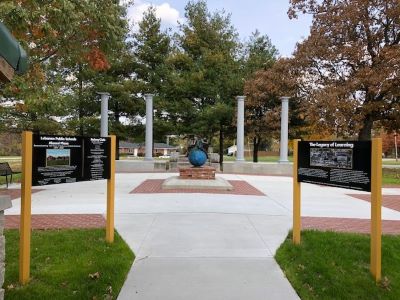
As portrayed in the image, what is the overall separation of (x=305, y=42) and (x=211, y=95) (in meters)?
7.36

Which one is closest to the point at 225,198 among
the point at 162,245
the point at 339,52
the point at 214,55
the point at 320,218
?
the point at 320,218

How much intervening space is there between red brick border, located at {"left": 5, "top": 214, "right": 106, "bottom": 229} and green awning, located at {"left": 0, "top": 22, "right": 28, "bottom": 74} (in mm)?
4335

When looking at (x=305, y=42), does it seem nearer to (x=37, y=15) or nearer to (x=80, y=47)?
(x=80, y=47)

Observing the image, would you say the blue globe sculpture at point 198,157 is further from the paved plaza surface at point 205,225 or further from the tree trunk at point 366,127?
the tree trunk at point 366,127

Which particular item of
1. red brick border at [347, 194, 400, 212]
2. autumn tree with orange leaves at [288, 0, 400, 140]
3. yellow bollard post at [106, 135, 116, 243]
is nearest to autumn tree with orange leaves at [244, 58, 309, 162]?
autumn tree with orange leaves at [288, 0, 400, 140]

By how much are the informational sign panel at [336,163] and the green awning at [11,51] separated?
12.7 feet

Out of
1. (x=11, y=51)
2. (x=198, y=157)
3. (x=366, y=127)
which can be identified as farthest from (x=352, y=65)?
(x=11, y=51)

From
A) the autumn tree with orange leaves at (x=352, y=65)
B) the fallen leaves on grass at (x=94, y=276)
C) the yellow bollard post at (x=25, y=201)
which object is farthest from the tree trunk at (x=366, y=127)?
the yellow bollard post at (x=25, y=201)

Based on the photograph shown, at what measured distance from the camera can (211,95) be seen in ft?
95.7

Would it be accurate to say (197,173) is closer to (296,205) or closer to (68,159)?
(296,205)

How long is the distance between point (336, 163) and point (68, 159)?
3494 mm

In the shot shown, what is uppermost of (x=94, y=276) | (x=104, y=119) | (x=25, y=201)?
(x=104, y=119)

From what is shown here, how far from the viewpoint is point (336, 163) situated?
211 inches

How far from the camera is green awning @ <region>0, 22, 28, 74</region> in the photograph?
3117 mm
